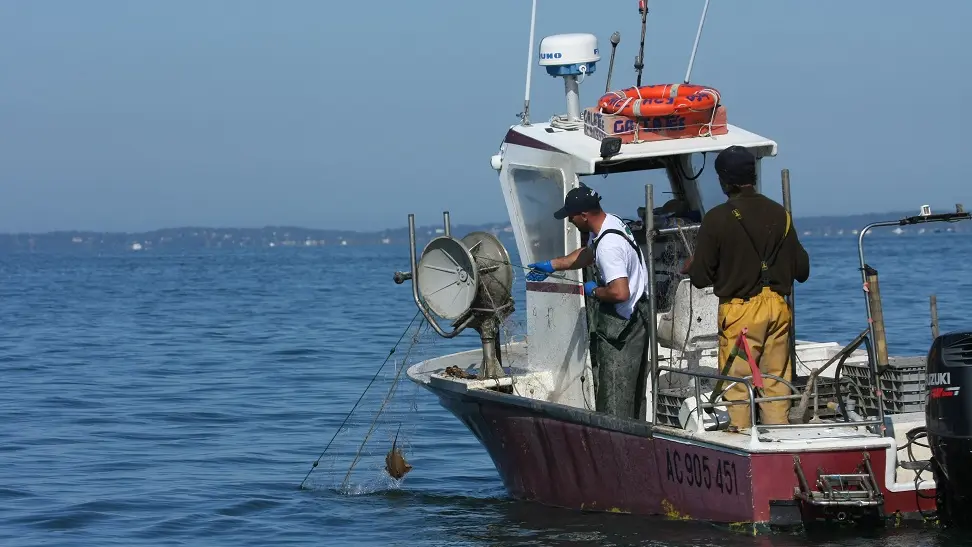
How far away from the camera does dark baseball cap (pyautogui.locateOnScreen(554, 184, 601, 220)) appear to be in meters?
8.12

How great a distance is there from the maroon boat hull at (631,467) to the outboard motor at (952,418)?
1.02 ft

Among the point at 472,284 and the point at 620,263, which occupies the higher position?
the point at 620,263

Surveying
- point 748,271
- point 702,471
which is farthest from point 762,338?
point 702,471

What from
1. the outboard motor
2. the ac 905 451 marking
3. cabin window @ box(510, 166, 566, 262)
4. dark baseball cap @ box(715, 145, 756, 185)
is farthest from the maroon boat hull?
dark baseball cap @ box(715, 145, 756, 185)

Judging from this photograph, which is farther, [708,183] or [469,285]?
[708,183]

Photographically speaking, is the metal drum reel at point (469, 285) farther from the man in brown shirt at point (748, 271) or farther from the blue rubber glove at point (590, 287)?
the man in brown shirt at point (748, 271)

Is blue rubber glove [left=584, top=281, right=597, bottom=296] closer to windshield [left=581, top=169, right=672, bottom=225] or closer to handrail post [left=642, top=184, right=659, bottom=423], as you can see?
handrail post [left=642, top=184, right=659, bottom=423]

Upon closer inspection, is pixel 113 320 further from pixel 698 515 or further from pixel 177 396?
pixel 698 515

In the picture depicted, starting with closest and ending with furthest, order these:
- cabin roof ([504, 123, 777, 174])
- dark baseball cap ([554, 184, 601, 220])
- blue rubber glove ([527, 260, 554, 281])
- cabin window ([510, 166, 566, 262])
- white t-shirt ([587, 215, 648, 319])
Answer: white t-shirt ([587, 215, 648, 319]) < dark baseball cap ([554, 184, 601, 220]) < cabin roof ([504, 123, 777, 174]) < blue rubber glove ([527, 260, 554, 281]) < cabin window ([510, 166, 566, 262])

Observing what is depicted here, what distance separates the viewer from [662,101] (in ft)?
27.6

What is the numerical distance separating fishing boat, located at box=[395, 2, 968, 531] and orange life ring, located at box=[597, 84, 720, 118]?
0.01 metres

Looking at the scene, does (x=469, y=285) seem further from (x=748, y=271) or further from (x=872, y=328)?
(x=872, y=328)

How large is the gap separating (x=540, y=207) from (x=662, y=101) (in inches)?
45.6

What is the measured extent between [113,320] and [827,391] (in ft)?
78.7
